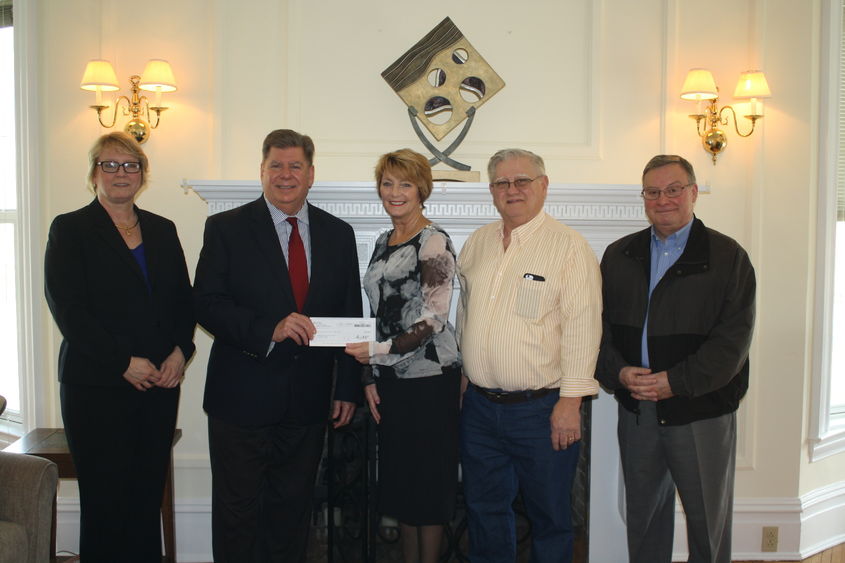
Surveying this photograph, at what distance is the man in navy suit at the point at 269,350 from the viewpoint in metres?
2.08

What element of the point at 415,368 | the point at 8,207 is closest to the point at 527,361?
the point at 415,368

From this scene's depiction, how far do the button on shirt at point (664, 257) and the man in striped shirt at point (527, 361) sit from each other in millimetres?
197

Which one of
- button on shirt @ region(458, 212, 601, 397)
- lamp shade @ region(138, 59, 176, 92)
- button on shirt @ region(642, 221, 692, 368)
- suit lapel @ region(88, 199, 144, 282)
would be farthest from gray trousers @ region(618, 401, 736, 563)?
lamp shade @ region(138, 59, 176, 92)

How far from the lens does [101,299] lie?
205 centimetres

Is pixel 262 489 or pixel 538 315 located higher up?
pixel 538 315

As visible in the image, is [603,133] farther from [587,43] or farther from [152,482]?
[152,482]

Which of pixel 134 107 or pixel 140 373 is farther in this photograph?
pixel 134 107

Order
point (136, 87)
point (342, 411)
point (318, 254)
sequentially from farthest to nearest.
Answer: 1. point (136, 87)
2. point (342, 411)
3. point (318, 254)

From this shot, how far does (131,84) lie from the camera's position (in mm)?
2932

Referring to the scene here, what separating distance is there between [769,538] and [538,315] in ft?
6.49

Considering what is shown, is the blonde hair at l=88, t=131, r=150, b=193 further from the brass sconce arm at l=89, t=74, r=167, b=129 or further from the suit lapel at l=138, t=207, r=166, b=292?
the brass sconce arm at l=89, t=74, r=167, b=129

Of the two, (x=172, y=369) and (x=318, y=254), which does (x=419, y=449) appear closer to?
(x=318, y=254)

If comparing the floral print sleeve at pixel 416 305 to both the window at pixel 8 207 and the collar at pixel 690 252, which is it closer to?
the collar at pixel 690 252

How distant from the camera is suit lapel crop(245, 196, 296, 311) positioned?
2.10 m
